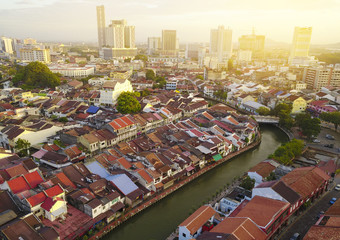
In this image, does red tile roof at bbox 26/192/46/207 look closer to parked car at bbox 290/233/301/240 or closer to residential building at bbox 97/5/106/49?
parked car at bbox 290/233/301/240

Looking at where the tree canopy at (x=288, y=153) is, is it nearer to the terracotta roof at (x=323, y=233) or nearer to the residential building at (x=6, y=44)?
the terracotta roof at (x=323, y=233)

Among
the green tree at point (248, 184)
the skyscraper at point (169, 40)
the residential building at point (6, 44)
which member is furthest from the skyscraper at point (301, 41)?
the residential building at point (6, 44)

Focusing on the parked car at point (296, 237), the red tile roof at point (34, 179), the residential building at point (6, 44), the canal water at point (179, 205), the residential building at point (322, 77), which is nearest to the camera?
the parked car at point (296, 237)

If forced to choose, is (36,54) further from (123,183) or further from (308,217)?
(308,217)

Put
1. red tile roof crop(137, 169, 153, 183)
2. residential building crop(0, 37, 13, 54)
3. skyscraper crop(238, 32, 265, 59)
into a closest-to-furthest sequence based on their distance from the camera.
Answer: red tile roof crop(137, 169, 153, 183)
residential building crop(0, 37, 13, 54)
skyscraper crop(238, 32, 265, 59)

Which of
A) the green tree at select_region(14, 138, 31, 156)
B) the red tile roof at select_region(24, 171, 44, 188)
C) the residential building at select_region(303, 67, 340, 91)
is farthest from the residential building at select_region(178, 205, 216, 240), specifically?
the residential building at select_region(303, 67, 340, 91)

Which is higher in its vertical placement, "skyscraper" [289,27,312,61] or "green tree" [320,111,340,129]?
"skyscraper" [289,27,312,61]

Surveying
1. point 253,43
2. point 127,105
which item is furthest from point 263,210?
point 253,43
